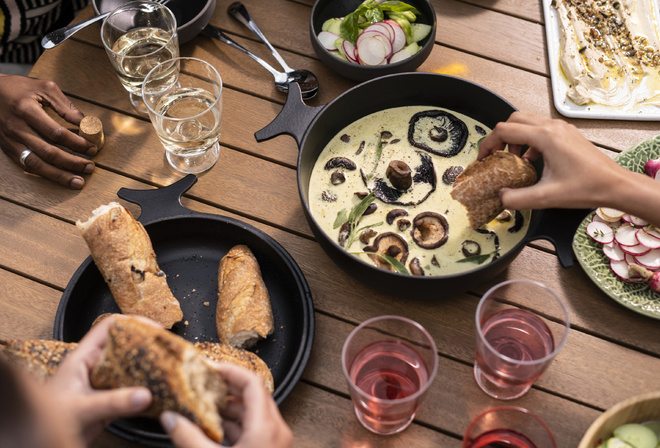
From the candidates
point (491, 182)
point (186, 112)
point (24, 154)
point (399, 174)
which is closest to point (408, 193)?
point (399, 174)

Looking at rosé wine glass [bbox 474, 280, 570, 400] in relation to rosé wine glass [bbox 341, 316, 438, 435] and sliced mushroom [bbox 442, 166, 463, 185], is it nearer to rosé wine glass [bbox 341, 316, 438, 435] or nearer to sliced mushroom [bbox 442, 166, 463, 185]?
rosé wine glass [bbox 341, 316, 438, 435]

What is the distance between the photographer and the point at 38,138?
2.04 meters

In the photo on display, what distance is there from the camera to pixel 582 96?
2139mm

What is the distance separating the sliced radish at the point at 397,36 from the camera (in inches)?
85.0

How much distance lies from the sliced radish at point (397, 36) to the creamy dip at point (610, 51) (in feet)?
2.09

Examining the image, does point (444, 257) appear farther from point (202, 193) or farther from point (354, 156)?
point (202, 193)

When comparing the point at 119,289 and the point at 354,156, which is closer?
the point at 119,289

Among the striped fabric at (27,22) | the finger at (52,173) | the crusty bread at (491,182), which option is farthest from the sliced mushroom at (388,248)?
the striped fabric at (27,22)

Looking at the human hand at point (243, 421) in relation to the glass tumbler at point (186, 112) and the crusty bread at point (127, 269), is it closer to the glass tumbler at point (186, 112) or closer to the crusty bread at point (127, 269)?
the crusty bread at point (127, 269)

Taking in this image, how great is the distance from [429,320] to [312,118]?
726 millimetres

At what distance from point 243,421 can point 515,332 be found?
85 centimetres

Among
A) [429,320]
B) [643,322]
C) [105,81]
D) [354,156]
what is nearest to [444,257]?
[429,320]

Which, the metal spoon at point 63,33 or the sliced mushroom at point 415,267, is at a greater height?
the metal spoon at point 63,33

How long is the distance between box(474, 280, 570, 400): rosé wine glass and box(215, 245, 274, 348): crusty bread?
610 millimetres
